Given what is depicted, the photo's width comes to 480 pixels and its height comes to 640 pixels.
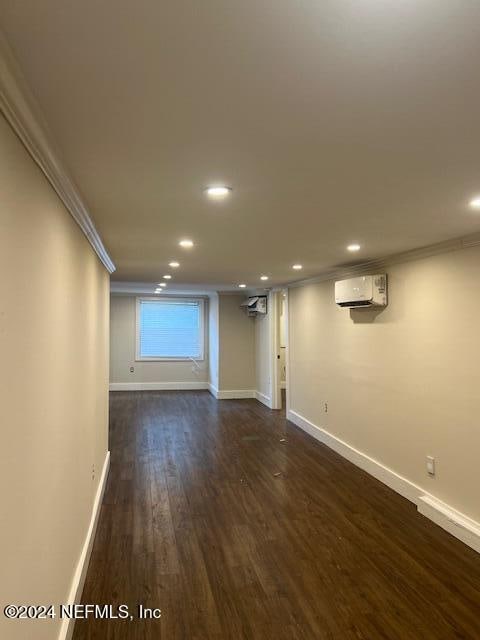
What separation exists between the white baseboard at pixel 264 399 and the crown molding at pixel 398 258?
2844 mm

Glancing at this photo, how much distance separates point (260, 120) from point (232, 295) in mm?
7550

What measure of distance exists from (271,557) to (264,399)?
211 inches

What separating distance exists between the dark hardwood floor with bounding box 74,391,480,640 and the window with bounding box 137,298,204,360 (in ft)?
16.2

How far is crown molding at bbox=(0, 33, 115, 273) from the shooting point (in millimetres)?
1040

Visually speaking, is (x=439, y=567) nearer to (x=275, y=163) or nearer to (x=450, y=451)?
(x=450, y=451)

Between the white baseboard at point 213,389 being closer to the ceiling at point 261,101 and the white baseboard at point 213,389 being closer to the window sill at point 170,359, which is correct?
Answer: the window sill at point 170,359

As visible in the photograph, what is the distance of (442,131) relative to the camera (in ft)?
4.65

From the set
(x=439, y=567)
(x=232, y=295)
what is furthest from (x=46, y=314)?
(x=232, y=295)

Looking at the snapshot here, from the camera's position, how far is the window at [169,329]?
9680mm

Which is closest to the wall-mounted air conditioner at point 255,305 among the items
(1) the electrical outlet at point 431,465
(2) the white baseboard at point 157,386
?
(2) the white baseboard at point 157,386

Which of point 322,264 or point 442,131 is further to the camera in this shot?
point 322,264

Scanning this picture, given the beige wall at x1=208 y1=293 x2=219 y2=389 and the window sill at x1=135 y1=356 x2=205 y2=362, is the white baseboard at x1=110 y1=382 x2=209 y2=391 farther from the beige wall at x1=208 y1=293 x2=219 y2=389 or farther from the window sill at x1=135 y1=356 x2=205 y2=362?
the window sill at x1=135 y1=356 x2=205 y2=362

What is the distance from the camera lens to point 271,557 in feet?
9.39

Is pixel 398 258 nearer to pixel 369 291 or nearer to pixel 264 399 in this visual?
pixel 369 291
